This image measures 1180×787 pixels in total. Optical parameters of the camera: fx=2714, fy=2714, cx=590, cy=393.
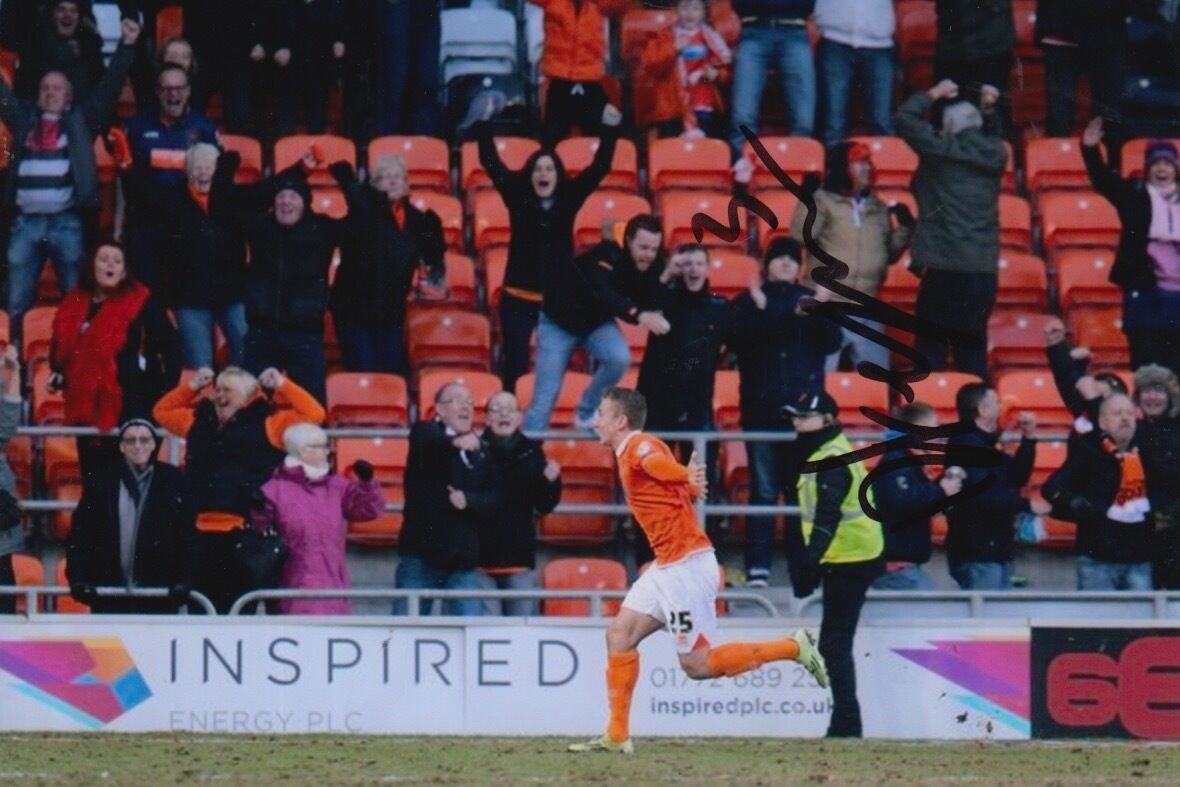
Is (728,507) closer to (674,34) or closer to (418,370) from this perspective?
(418,370)

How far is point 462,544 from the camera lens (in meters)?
14.6

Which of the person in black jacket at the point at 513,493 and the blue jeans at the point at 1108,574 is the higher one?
the person in black jacket at the point at 513,493

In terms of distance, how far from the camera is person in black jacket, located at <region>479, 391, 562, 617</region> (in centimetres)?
1466

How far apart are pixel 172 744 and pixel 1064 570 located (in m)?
5.74

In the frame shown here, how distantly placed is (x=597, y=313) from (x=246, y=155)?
3.38m

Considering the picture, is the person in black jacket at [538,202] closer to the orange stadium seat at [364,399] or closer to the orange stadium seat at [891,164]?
the orange stadium seat at [364,399]

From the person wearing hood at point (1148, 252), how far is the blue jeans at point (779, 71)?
6.97ft

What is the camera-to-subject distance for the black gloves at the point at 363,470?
47.3ft

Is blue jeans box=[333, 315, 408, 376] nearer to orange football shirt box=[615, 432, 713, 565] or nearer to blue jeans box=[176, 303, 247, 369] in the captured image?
blue jeans box=[176, 303, 247, 369]

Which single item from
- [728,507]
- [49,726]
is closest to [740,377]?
[728,507]

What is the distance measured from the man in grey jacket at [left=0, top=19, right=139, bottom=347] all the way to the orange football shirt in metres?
5.52

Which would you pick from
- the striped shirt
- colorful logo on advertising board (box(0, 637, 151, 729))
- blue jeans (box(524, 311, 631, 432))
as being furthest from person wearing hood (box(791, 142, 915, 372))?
colorful logo on advertising board (box(0, 637, 151, 729))

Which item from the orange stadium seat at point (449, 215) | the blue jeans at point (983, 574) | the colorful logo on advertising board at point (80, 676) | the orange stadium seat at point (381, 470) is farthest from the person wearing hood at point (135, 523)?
the blue jeans at point (983, 574)
